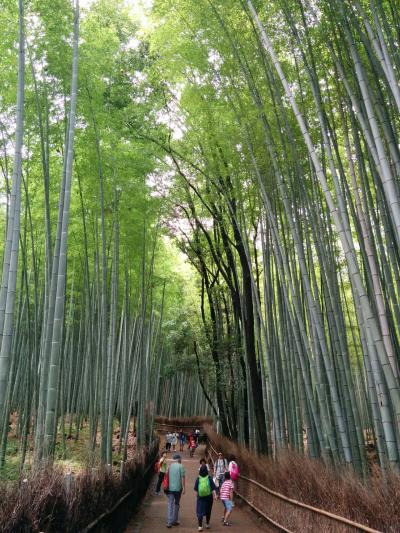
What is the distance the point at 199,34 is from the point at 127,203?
97.5 inches

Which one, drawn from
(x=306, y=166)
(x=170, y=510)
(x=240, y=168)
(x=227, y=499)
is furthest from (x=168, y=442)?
(x=306, y=166)

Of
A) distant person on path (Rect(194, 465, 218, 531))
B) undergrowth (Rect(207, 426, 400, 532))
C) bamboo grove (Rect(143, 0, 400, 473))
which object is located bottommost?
distant person on path (Rect(194, 465, 218, 531))

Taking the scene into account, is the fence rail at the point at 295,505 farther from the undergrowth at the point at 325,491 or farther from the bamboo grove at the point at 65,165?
the bamboo grove at the point at 65,165

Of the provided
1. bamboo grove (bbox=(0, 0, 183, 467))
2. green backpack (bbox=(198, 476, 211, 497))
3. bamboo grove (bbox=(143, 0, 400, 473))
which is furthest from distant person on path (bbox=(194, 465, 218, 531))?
bamboo grove (bbox=(0, 0, 183, 467))

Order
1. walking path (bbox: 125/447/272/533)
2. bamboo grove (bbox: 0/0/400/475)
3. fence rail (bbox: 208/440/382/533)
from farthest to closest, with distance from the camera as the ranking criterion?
1. walking path (bbox: 125/447/272/533)
2. bamboo grove (bbox: 0/0/400/475)
3. fence rail (bbox: 208/440/382/533)

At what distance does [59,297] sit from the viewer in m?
3.82

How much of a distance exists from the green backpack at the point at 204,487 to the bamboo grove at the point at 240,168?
1087 millimetres

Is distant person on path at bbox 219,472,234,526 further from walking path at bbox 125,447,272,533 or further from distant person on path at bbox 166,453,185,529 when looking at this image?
distant person on path at bbox 166,453,185,529

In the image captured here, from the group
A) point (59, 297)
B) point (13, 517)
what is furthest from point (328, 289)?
point (13, 517)

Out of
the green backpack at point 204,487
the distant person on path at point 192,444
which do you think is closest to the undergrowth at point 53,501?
the green backpack at point 204,487

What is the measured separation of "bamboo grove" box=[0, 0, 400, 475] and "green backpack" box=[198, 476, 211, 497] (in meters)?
1.09

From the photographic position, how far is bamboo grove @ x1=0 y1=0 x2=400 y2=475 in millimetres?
3512

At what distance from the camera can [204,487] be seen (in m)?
5.71

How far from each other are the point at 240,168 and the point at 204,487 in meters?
4.34
